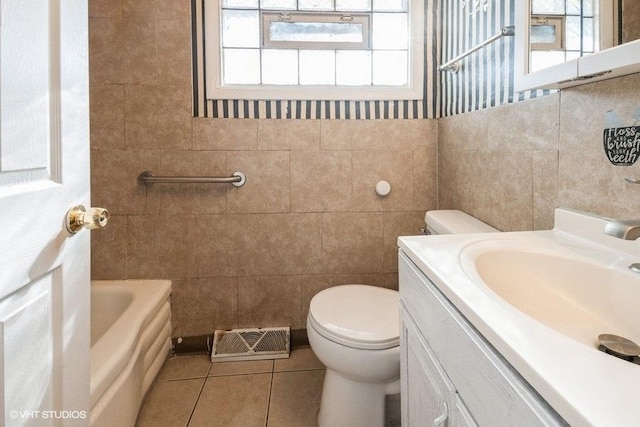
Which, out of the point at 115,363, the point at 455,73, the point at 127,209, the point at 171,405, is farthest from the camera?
the point at 127,209

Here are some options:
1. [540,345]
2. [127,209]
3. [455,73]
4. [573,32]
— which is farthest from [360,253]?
[540,345]

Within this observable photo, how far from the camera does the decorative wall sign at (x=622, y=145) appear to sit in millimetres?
847

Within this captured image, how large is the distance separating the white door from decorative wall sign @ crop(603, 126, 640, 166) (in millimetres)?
1183

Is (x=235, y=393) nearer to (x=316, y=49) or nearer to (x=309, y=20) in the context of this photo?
(x=316, y=49)

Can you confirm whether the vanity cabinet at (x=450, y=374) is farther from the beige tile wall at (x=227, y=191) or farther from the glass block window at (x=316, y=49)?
the glass block window at (x=316, y=49)

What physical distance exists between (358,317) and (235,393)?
75 centimetres

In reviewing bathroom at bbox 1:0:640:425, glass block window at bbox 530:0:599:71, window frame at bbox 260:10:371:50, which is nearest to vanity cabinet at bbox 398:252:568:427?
glass block window at bbox 530:0:599:71

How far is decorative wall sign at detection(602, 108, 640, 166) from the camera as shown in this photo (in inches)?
33.4

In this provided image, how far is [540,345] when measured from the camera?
1.64 feet

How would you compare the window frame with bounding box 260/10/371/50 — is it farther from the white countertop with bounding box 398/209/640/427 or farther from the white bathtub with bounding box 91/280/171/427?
the white countertop with bounding box 398/209/640/427

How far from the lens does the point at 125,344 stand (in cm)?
→ 141

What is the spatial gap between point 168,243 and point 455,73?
66.8 inches

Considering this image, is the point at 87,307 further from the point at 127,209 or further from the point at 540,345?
the point at 127,209

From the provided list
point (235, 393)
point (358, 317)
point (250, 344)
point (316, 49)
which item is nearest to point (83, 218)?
point (358, 317)
